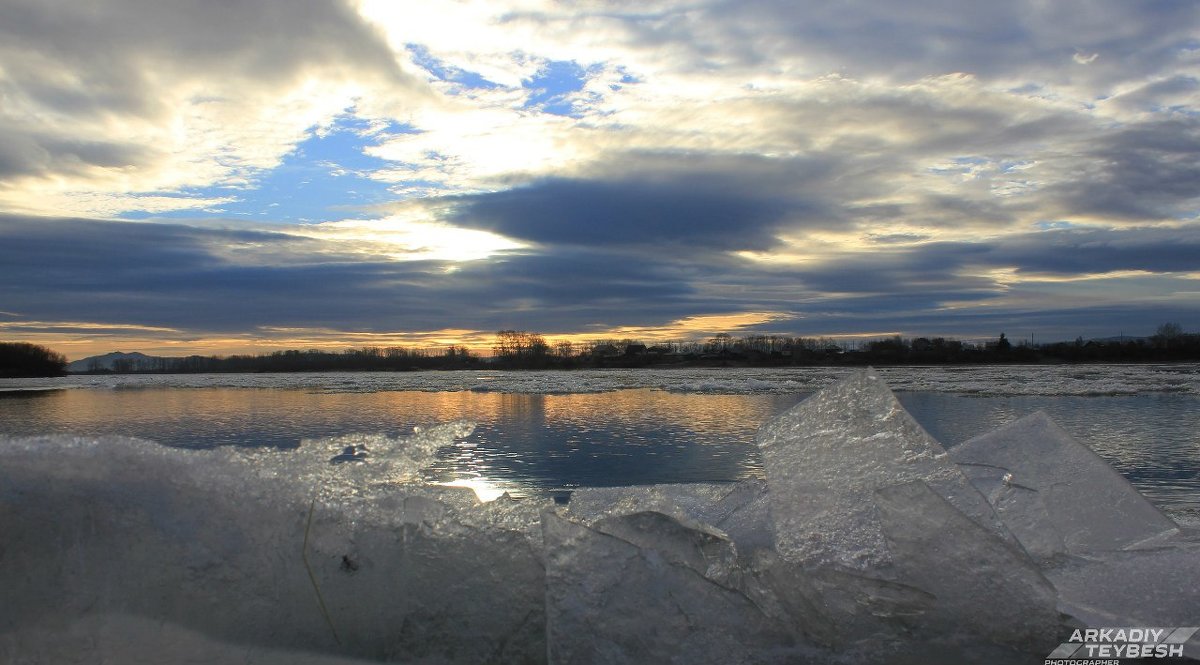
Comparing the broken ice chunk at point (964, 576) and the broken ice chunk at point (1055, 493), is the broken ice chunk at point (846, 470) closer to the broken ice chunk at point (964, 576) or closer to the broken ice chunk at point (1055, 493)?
the broken ice chunk at point (964, 576)

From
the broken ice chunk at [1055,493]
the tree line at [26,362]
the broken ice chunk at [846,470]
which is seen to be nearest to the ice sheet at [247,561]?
the broken ice chunk at [846,470]

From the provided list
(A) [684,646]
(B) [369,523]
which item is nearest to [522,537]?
(B) [369,523]

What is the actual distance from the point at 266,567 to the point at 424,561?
494mm

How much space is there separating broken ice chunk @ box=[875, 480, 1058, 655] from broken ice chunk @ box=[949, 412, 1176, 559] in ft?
2.15

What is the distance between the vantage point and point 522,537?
104 inches

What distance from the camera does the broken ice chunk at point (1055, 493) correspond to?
3.03 metres

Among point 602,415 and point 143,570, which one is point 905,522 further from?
point 602,415

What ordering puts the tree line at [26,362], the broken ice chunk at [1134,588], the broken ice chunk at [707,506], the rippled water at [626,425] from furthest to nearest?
the tree line at [26,362], the rippled water at [626,425], the broken ice chunk at [707,506], the broken ice chunk at [1134,588]

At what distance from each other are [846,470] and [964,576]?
0.58 metres

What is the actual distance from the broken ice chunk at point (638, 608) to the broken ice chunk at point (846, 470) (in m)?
0.31

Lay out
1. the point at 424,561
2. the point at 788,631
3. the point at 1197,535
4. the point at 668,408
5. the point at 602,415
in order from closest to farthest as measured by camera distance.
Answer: the point at 788,631 → the point at 424,561 → the point at 1197,535 → the point at 602,415 → the point at 668,408

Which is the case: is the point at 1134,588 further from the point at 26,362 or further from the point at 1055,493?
the point at 26,362

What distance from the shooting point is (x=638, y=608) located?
2.30m

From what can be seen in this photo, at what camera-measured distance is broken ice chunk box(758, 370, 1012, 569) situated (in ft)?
8.14
